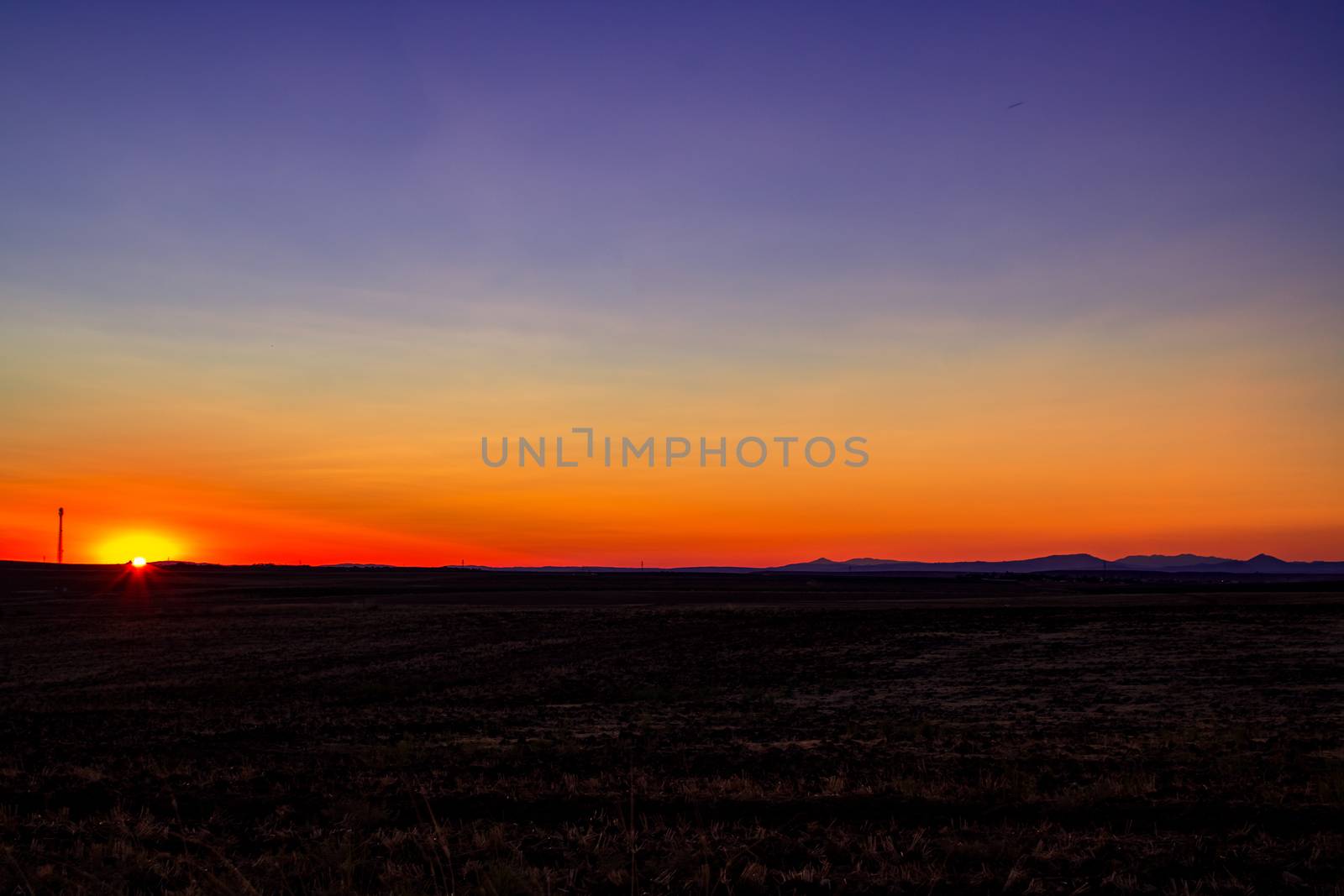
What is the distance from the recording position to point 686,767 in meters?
15.1


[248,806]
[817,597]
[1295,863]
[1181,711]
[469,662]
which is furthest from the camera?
[817,597]

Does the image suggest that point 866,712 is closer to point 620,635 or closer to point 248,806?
point 248,806

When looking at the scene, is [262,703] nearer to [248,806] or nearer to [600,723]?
[600,723]

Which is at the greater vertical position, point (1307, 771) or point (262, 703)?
point (1307, 771)

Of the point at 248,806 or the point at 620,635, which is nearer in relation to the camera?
the point at 248,806

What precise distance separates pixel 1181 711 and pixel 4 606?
92.0 m

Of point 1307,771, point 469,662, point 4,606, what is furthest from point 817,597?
point 1307,771

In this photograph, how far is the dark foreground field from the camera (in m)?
8.68

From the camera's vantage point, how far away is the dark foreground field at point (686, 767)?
8680 millimetres

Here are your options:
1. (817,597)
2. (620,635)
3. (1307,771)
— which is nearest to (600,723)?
(1307,771)

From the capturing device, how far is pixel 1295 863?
856 cm

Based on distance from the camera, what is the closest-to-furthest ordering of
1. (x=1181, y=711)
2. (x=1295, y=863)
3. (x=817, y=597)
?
1. (x=1295, y=863)
2. (x=1181, y=711)
3. (x=817, y=597)

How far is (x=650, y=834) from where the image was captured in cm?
1001

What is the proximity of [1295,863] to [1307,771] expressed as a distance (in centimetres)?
528
